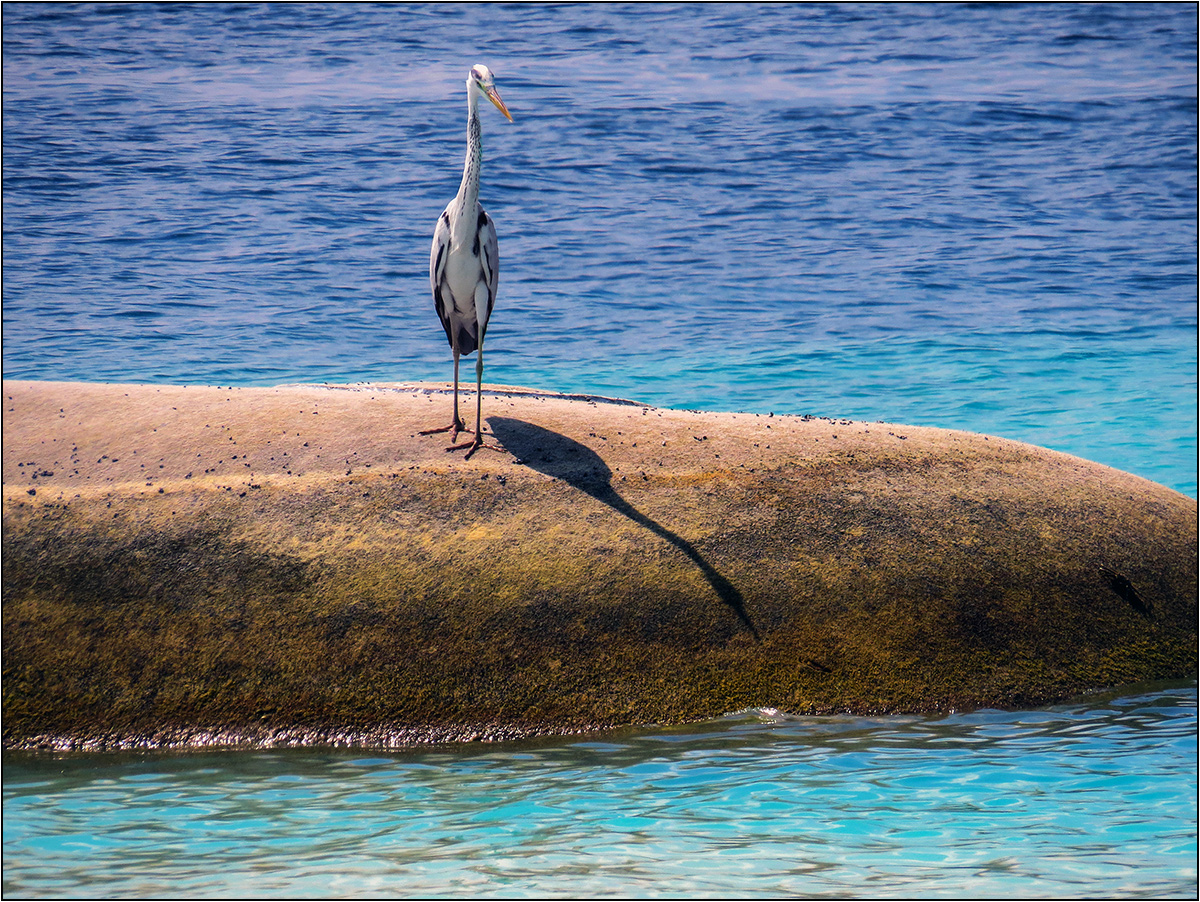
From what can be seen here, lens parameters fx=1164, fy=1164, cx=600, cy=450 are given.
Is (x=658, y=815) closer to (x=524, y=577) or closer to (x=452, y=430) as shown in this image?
(x=524, y=577)

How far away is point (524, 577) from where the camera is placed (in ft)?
20.5

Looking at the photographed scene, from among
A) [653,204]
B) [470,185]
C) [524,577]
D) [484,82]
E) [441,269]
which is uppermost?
[484,82]

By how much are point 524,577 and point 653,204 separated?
16556 mm

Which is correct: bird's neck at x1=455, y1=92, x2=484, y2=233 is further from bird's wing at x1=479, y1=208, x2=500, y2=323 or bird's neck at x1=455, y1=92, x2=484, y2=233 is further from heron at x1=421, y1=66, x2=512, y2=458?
bird's wing at x1=479, y1=208, x2=500, y2=323

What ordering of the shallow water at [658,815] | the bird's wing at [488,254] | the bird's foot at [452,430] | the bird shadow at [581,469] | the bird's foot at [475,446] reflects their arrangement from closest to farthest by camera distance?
1. the shallow water at [658,815]
2. the bird shadow at [581,469]
3. the bird's foot at [475,446]
4. the bird's foot at [452,430]
5. the bird's wing at [488,254]

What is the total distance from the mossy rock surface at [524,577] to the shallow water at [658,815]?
10.8 inches

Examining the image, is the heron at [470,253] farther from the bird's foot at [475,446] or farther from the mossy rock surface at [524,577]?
the mossy rock surface at [524,577]

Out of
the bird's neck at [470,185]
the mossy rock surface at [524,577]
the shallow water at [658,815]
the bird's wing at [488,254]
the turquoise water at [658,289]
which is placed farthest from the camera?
the bird's wing at [488,254]

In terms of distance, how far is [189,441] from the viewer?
705 cm

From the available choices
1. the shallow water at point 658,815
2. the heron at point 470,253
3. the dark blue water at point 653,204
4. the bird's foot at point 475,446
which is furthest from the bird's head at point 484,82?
the dark blue water at point 653,204

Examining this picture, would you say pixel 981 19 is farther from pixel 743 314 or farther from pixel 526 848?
pixel 526 848

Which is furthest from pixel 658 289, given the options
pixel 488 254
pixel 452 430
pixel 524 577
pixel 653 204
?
pixel 524 577

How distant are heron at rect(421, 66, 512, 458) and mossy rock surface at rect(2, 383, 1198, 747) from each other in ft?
2.78

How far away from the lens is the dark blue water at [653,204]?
16703mm
